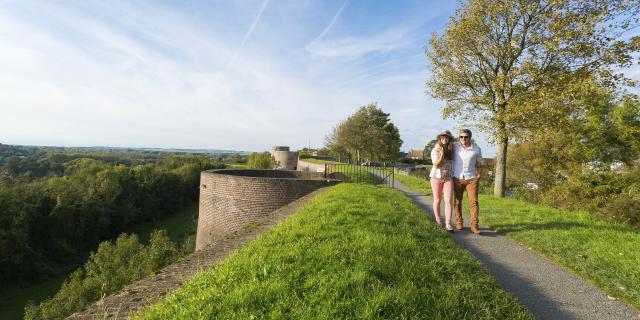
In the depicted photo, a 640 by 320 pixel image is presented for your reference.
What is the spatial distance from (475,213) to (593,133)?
52.8 feet

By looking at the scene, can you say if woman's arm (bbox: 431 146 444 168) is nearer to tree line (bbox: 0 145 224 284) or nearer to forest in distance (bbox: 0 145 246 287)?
forest in distance (bbox: 0 145 246 287)

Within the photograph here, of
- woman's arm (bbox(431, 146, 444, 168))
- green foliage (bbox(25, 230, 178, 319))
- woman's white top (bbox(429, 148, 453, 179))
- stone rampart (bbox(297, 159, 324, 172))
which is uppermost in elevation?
woman's arm (bbox(431, 146, 444, 168))

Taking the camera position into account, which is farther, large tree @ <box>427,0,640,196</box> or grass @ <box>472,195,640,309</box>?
large tree @ <box>427,0,640,196</box>

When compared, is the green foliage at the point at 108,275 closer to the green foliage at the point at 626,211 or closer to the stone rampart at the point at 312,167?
the stone rampart at the point at 312,167

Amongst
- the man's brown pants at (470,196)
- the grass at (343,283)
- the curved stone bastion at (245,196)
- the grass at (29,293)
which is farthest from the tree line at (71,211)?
the man's brown pants at (470,196)

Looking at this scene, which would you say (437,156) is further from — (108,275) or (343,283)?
(108,275)

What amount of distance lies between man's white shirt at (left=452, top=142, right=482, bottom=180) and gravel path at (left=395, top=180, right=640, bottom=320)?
1366mm

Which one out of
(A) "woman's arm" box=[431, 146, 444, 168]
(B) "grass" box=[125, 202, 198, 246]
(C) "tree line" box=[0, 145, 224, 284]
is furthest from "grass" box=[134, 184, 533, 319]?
(B) "grass" box=[125, 202, 198, 246]

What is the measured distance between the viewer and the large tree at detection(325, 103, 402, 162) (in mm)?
39688

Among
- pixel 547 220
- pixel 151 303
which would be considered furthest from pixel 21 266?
pixel 547 220

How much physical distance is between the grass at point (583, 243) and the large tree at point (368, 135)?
101 feet

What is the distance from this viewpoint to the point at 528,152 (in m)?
22.9

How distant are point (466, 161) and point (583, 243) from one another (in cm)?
224

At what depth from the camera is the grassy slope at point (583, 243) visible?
166 inches
